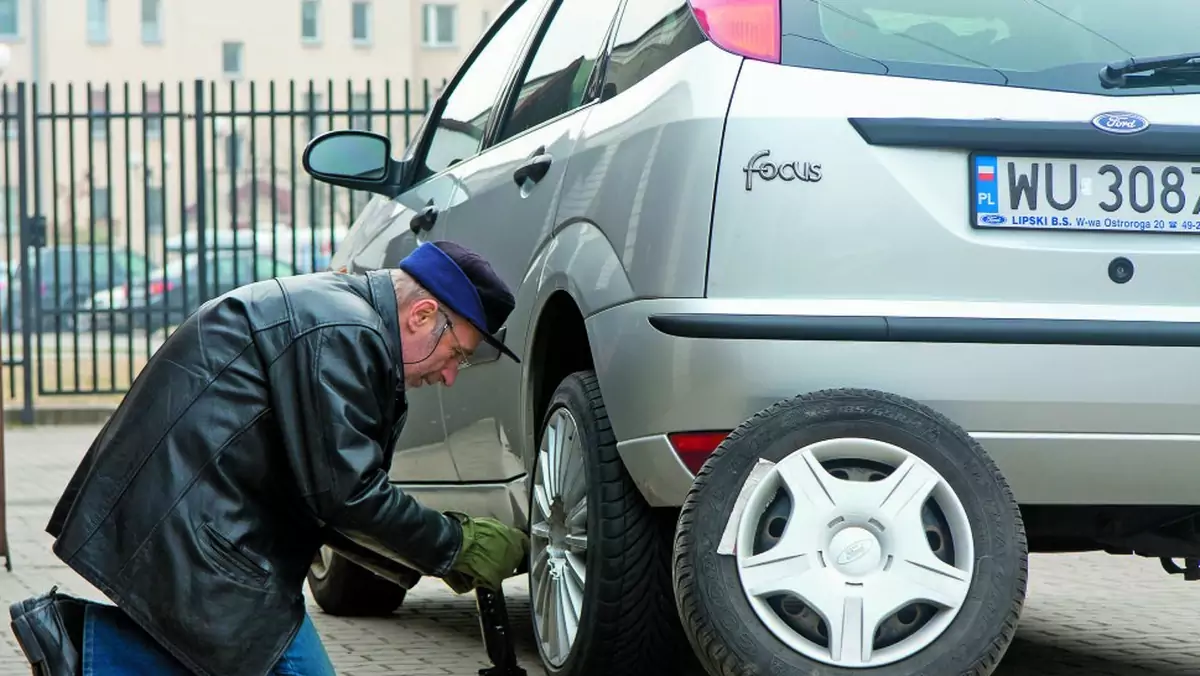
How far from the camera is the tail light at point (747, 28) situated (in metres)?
3.91

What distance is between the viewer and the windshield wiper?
392 centimetres

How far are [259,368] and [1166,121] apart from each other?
5.87 ft

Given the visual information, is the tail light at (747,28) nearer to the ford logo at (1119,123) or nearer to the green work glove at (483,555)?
the ford logo at (1119,123)

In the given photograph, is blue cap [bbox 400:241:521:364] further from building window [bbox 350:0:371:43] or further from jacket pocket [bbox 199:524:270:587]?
building window [bbox 350:0:371:43]

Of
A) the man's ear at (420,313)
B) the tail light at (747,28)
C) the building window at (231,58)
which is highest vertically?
the tail light at (747,28)

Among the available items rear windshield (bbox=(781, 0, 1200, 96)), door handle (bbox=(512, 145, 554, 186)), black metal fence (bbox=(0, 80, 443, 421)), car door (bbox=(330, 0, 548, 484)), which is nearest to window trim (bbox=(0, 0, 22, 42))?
black metal fence (bbox=(0, 80, 443, 421))

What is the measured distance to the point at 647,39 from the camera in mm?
4301

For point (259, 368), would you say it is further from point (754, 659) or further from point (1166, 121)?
point (1166, 121)

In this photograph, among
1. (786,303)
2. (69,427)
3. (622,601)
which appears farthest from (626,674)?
(69,427)

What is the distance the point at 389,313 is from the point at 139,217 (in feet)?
207

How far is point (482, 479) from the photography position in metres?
5.31

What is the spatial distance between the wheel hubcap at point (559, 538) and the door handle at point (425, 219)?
128cm

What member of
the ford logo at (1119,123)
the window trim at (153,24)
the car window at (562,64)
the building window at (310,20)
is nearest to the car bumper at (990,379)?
the ford logo at (1119,123)

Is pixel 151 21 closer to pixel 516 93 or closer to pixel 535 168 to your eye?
pixel 516 93
